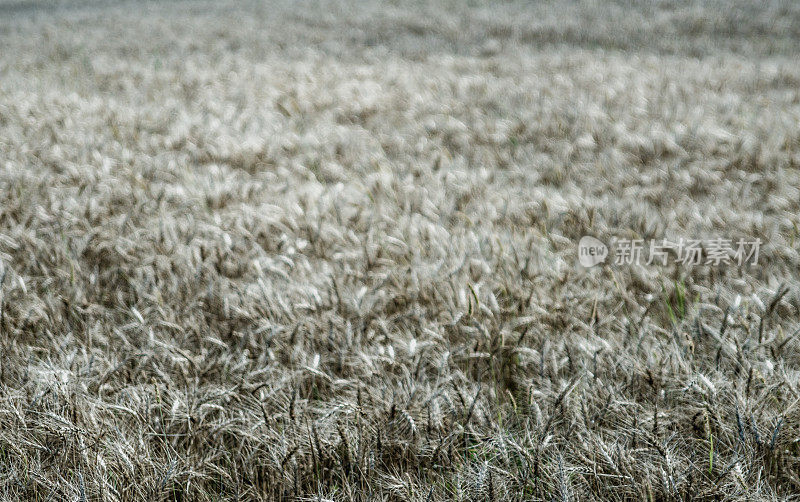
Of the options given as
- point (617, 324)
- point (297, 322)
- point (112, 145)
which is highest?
point (112, 145)

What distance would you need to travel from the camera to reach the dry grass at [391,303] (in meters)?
1.44

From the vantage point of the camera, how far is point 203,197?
3072 millimetres

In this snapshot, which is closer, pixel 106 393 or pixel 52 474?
pixel 52 474

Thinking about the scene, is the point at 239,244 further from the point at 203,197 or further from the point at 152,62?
the point at 152,62

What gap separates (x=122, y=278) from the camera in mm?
2430

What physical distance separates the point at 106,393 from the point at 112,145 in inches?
108

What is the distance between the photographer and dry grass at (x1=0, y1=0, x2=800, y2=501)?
144cm

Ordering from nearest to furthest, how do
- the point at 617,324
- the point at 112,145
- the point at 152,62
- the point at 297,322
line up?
the point at 297,322, the point at 617,324, the point at 112,145, the point at 152,62

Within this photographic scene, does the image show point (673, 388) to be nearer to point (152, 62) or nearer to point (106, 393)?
point (106, 393)

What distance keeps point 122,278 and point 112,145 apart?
6.24ft

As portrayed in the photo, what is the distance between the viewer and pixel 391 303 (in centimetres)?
216

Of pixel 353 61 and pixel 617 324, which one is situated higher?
pixel 353 61

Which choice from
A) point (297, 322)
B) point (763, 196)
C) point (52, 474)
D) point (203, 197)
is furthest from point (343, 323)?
point (763, 196)

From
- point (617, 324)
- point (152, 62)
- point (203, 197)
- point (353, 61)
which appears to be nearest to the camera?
point (617, 324)
